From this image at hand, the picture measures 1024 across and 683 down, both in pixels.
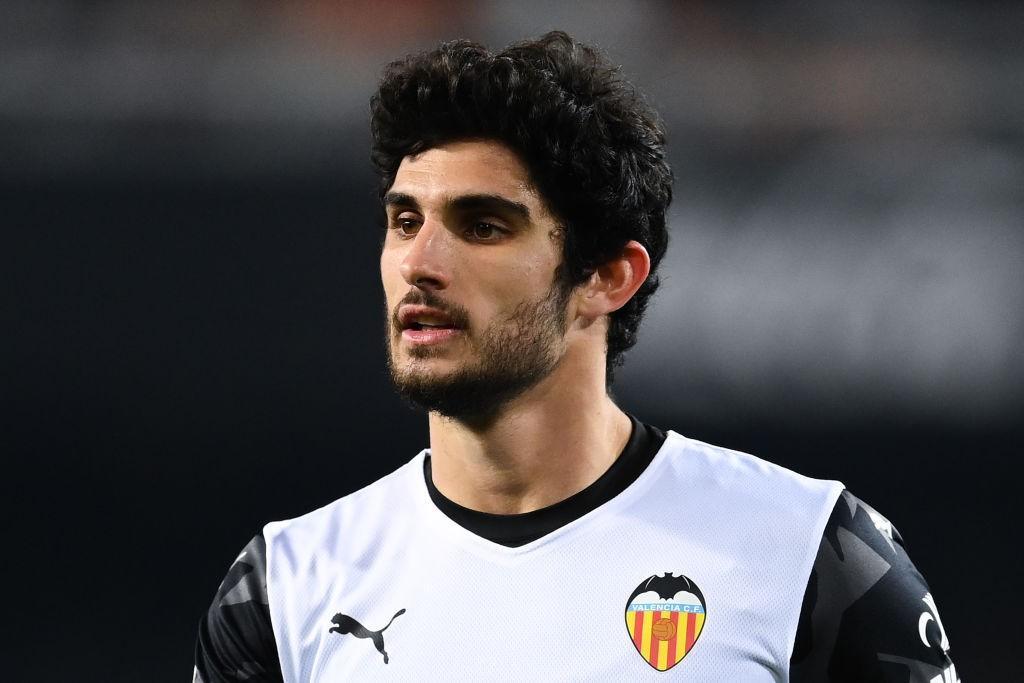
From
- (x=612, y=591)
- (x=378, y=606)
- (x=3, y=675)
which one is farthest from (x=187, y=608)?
(x=612, y=591)

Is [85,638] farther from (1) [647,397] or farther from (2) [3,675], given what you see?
(1) [647,397]

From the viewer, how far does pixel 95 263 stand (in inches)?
167

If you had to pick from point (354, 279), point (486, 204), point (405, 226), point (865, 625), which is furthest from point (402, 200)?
point (354, 279)

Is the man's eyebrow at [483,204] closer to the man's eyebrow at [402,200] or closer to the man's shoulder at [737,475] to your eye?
the man's eyebrow at [402,200]

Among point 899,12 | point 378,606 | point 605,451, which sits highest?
point 899,12

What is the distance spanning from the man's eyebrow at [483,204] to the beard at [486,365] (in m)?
0.16

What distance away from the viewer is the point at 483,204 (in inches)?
89.7

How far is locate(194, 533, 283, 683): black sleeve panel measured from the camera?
2.41 meters

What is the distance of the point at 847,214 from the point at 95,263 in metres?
2.47

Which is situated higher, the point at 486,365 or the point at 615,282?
the point at 615,282

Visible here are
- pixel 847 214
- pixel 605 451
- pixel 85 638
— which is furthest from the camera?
pixel 847 214

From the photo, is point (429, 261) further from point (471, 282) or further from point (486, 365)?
point (486, 365)

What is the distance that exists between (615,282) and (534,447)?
38 cm

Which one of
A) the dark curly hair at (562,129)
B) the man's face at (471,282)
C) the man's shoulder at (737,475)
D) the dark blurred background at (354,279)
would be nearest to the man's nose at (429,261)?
the man's face at (471,282)
